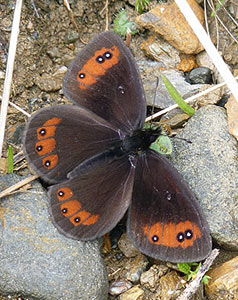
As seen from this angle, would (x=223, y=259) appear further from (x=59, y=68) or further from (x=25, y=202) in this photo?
(x=59, y=68)

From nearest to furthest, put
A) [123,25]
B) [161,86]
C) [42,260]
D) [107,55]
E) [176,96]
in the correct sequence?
[42,260] < [107,55] < [176,96] < [161,86] < [123,25]

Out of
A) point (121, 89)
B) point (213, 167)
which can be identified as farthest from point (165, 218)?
point (121, 89)

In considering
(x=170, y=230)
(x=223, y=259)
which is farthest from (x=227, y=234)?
(x=170, y=230)

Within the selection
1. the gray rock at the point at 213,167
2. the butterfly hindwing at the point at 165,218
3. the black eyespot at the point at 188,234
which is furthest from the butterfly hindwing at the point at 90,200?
the gray rock at the point at 213,167

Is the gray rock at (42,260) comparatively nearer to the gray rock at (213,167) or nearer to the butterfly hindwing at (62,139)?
the butterfly hindwing at (62,139)

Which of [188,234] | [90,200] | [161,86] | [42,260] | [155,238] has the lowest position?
[188,234]

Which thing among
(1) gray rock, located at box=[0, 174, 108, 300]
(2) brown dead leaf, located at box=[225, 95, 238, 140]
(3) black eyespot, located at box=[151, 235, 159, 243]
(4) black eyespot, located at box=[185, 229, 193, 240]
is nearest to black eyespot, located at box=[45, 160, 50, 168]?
(1) gray rock, located at box=[0, 174, 108, 300]

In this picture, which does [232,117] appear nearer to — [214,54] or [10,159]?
[214,54]
